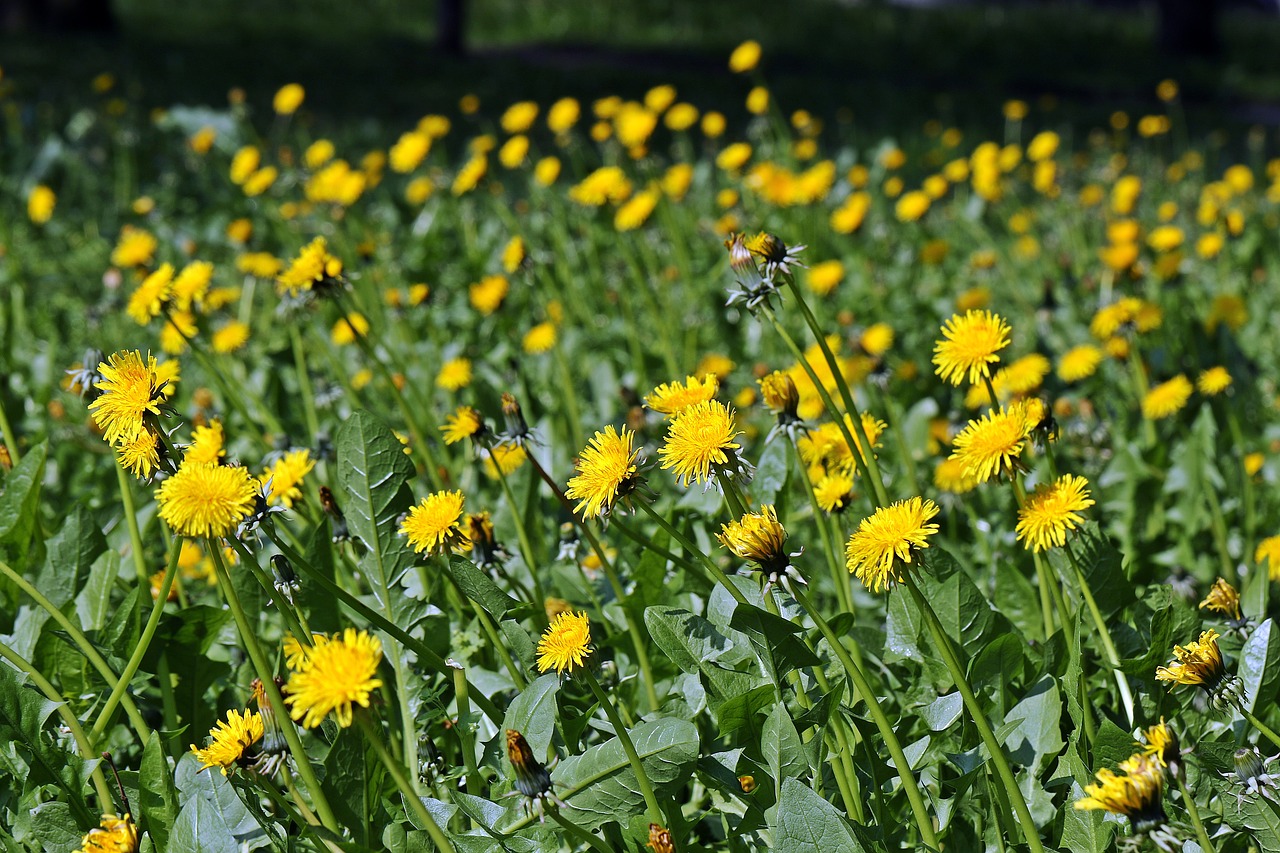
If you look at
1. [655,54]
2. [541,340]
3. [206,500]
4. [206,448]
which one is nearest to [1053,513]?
[206,500]

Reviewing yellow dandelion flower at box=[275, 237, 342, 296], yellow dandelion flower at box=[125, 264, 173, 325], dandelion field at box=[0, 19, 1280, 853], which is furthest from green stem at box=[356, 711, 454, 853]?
yellow dandelion flower at box=[125, 264, 173, 325]

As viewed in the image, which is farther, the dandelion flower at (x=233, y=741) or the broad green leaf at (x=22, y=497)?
the broad green leaf at (x=22, y=497)

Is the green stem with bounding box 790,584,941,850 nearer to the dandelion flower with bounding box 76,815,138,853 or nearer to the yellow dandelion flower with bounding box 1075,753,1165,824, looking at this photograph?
the yellow dandelion flower with bounding box 1075,753,1165,824

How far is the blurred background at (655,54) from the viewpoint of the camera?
9281mm

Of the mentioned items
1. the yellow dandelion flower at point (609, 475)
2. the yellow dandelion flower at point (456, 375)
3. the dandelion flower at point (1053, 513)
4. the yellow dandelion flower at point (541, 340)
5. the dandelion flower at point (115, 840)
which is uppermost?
the yellow dandelion flower at point (541, 340)

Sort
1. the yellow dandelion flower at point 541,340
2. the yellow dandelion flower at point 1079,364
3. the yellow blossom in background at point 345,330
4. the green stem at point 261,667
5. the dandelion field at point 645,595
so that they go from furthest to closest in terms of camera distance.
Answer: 1. the yellow dandelion flower at point 541,340
2. the yellow blossom in background at point 345,330
3. the yellow dandelion flower at point 1079,364
4. the dandelion field at point 645,595
5. the green stem at point 261,667

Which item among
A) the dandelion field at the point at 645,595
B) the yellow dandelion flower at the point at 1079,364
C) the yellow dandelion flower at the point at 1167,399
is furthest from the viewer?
the yellow dandelion flower at the point at 1079,364

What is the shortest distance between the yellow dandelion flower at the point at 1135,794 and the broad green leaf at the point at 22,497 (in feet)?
4.81

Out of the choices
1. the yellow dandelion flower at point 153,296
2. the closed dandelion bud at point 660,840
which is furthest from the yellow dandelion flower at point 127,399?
the yellow dandelion flower at point 153,296

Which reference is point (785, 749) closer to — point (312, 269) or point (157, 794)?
point (157, 794)

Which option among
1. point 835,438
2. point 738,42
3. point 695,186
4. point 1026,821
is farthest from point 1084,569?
point 738,42

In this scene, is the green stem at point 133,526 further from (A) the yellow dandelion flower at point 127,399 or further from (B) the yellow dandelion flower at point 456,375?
(B) the yellow dandelion flower at point 456,375

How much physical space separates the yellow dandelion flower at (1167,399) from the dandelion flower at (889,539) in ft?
4.83

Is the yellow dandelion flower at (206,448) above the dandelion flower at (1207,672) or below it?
above
